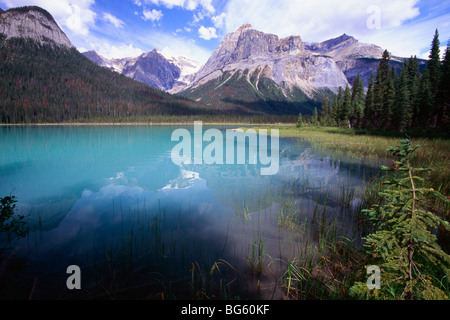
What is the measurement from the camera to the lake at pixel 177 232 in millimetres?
5277

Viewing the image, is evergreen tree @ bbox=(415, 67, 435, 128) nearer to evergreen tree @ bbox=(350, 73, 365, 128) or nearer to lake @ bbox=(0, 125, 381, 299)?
evergreen tree @ bbox=(350, 73, 365, 128)

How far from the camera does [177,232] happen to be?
8.13 metres

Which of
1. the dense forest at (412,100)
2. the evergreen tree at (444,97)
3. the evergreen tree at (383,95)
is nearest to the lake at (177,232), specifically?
the dense forest at (412,100)

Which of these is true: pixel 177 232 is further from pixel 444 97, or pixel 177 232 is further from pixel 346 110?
pixel 346 110

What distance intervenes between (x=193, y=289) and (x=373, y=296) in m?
3.60

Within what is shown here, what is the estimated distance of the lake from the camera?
528 cm

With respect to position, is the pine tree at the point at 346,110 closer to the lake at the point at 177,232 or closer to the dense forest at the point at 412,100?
the dense forest at the point at 412,100

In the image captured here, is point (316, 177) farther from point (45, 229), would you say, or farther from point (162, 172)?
point (45, 229)

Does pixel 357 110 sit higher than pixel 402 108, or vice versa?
pixel 357 110

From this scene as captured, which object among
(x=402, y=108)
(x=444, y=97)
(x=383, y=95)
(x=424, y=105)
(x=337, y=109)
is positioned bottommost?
(x=402, y=108)

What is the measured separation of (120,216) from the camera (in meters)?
9.91

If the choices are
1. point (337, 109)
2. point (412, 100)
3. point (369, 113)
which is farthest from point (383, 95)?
point (337, 109)

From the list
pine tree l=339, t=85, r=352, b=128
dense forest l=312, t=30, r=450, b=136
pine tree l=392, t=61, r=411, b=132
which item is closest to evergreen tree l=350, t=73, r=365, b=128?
dense forest l=312, t=30, r=450, b=136

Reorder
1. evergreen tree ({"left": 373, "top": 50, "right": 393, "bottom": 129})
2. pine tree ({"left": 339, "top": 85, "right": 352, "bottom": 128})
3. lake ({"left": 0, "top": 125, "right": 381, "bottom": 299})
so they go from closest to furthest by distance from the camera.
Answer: lake ({"left": 0, "top": 125, "right": 381, "bottom": 299}) → evergreen tree ({"left": 373, "top": 50, "right": 393, "bottom": 129}) → pine tree ({"left": 339, "top": 85, "right": 352, "bottom": 128})
